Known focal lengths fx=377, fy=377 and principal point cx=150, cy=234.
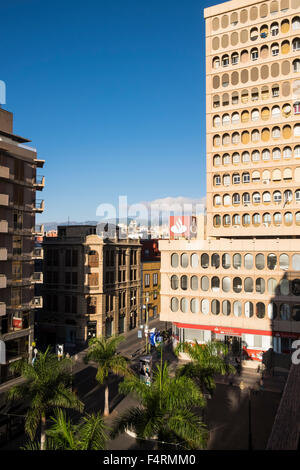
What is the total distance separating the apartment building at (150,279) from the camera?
247 feet

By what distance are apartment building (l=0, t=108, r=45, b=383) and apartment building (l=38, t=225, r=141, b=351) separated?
1355 centimetres

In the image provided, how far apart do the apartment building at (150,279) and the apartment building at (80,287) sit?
974cm

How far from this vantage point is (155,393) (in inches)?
803

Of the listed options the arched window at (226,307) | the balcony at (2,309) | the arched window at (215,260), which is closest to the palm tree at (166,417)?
the balcony at (2,309)

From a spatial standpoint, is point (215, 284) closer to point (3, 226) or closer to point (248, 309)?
point (248, 309)

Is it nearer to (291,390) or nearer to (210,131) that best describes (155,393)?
(291,390)

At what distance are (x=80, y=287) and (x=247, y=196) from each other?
28913 mm

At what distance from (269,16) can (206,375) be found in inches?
1933

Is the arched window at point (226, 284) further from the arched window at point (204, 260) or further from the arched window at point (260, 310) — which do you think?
the arched window at point (260, 310)

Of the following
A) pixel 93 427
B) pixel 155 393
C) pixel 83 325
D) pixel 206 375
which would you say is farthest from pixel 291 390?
pixel 83 325

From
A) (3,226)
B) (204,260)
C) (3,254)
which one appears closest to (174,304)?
(204,260)

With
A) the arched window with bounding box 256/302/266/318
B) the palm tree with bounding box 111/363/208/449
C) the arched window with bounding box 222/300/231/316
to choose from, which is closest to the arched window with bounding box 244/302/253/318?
the arched window with bounding box 256/302/266/318

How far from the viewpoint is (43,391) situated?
23.3m

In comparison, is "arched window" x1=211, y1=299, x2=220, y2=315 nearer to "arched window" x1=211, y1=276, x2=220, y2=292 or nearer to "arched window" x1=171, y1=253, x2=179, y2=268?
"arched window" x1=211, y1=276, x2=220, y2=292
